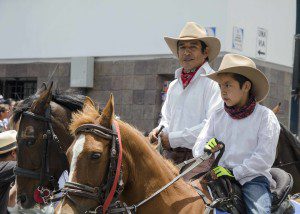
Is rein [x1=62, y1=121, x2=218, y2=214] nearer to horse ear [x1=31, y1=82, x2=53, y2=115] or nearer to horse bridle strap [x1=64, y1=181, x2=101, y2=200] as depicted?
horse bridle strap [x1=64, y1=181, x2=101, y2=200]

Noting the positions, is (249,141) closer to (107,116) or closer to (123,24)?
(107,116)

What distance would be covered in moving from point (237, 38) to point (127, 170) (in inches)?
305

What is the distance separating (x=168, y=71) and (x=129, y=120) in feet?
4.56

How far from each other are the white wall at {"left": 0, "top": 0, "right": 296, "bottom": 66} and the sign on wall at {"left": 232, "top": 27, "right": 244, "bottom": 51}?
0.36 feet

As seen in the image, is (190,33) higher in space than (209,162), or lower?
higher

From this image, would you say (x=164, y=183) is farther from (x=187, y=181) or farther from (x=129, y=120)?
(x=129, y=120)

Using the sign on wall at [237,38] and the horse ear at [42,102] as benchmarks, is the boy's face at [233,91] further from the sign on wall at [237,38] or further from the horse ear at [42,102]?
the sign on wall at [237,38]

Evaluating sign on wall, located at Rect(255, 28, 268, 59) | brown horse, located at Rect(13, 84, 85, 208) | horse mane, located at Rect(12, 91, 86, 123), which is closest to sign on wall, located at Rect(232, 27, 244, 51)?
sign on wall, located at Rect(255, 28, 268, 59)

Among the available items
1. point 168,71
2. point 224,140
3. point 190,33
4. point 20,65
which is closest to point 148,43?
point 168,71

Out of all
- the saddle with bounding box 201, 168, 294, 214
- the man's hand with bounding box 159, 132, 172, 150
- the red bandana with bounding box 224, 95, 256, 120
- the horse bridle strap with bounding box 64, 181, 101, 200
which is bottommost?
the saddle with bounding box 201, 168, 294, 214

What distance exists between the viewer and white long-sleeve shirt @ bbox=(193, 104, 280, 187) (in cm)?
482

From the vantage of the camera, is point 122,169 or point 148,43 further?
point 148,43

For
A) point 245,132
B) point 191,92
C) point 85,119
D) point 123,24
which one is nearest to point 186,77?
point 191,92

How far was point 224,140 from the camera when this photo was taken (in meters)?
5.11
